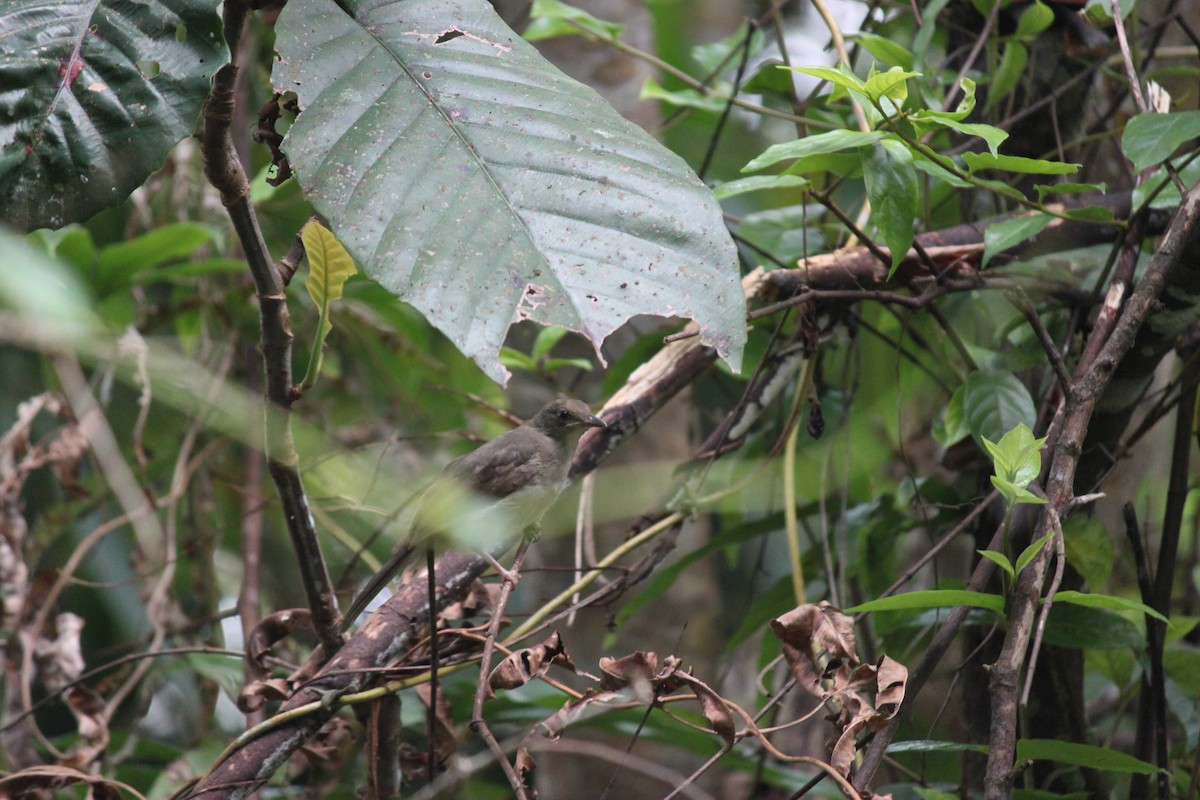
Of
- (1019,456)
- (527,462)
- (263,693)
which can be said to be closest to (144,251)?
(527,462)

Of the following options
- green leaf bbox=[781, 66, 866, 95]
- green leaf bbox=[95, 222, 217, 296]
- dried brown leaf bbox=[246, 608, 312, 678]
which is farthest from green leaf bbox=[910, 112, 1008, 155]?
green leaf bbox=[95, 222, 217, 296]

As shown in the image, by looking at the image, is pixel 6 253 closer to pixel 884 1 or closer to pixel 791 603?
pixel 791 603

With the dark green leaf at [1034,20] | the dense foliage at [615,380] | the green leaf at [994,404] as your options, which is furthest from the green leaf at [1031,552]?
the dark green leaf at [1034,20]

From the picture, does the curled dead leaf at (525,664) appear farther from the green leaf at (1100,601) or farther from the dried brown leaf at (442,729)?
the green leaf at (1100,601)

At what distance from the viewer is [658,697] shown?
63.1 inches

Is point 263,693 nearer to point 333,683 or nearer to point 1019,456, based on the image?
point 333,683

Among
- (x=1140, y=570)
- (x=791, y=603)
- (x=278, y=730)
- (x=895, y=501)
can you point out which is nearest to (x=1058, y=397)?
(x=1140, y=570)

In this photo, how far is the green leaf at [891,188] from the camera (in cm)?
183

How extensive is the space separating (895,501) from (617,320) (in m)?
1.70

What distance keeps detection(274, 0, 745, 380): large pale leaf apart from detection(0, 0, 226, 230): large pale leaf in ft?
0.44

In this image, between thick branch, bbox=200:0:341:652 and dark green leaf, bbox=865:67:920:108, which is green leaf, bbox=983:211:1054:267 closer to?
dark green leaf, bbox=865:67:920:108

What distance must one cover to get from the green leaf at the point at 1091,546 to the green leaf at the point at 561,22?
6.11 ft

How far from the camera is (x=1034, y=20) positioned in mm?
2438

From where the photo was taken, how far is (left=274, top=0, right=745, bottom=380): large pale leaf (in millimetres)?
1370
